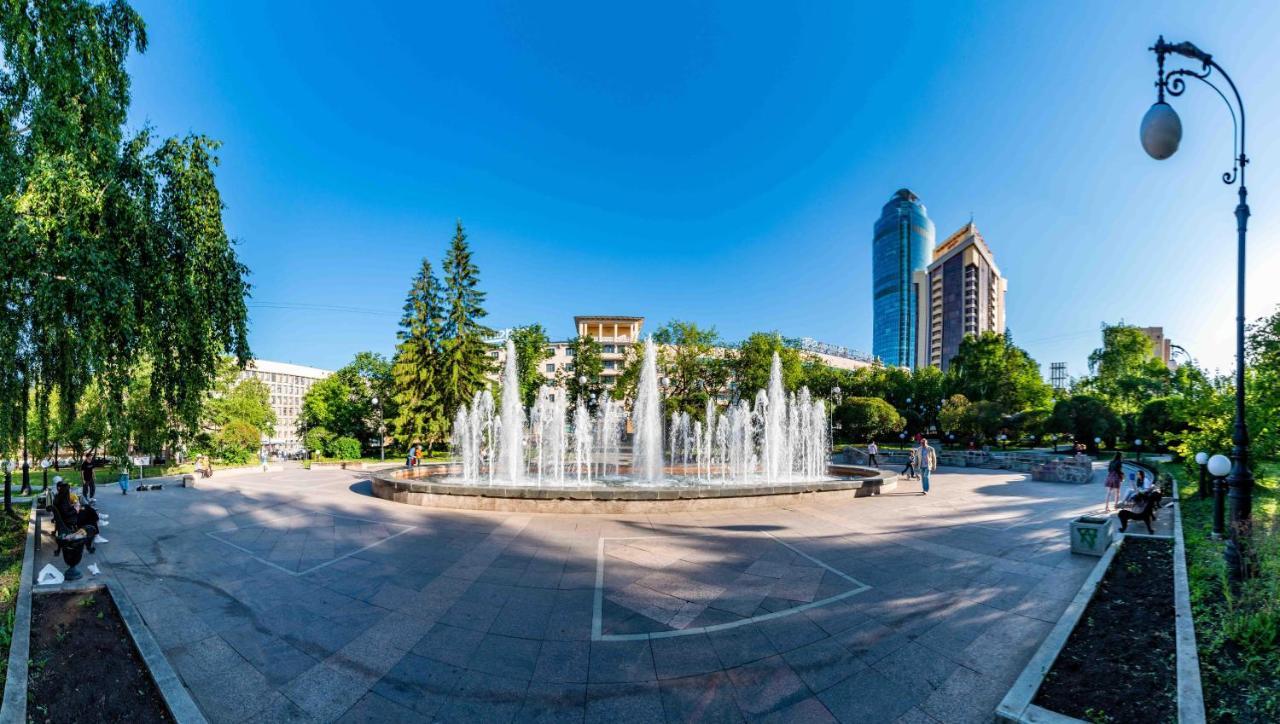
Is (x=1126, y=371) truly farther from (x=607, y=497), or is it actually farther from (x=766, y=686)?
(x=766, y=686)

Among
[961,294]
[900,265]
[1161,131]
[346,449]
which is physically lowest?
[346,449]

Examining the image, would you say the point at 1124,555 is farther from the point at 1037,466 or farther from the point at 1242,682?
the point at 1037,466

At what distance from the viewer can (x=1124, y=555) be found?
783 cm

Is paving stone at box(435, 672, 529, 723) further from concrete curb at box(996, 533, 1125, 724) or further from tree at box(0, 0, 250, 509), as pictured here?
tree at box(0, 0, 250, 509)

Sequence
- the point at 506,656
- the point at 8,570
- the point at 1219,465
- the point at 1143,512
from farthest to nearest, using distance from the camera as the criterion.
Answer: the point at 1143,512
the point at 1219,465
the point at 8,570
the point at 506,656

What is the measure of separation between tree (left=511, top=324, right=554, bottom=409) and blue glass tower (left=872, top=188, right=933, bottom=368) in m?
142

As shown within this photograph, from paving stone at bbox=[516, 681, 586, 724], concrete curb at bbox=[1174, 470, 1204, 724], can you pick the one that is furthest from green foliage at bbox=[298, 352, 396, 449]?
concrete curb at bbox=[1174, 470, 1204, 724]

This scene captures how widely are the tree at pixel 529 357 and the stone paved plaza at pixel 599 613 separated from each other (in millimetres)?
31699

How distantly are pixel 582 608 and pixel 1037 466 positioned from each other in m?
21.8

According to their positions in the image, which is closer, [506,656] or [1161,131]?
[506,656]

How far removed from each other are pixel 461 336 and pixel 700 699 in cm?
3560

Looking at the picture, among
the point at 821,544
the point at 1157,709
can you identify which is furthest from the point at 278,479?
the point at 1157,709

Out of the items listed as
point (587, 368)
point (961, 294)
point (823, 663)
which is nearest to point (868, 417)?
point (587, 368)

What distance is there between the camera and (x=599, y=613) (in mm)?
6148
